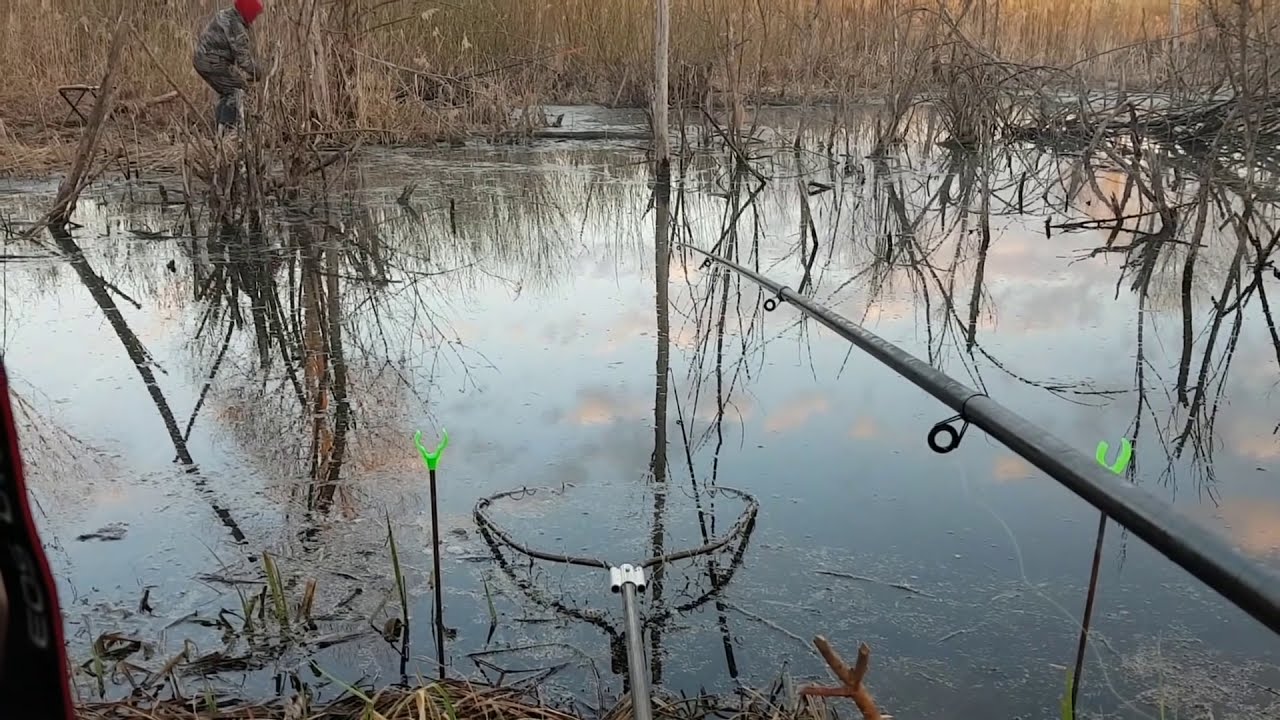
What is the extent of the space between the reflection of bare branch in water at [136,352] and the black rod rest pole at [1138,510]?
1.48 meters

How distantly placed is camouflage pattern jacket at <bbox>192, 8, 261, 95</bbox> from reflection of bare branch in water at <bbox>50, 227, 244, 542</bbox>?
2053 millimetres

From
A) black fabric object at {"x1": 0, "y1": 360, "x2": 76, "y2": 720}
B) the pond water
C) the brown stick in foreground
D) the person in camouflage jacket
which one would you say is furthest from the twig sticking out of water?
the person in camouflage jacket

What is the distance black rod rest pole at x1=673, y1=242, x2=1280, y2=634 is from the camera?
979mm

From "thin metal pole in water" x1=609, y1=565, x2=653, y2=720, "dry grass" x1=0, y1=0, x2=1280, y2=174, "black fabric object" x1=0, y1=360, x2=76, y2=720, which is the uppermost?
"dry grass" x1=0, y1=0, x2=1280, y2=174

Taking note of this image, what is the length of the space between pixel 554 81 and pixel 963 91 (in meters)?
4.40

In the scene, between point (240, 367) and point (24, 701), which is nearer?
point (24, 701)

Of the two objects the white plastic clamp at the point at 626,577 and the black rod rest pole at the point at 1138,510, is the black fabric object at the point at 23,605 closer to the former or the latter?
the black rod rest pole at the point at 1138,510

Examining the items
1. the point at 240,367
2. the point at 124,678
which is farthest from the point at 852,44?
the point at 124,678

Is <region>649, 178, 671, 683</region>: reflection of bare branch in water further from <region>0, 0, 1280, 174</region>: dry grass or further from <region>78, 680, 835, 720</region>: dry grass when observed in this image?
<region>0, 0, 1280, 174</region>: dry grass

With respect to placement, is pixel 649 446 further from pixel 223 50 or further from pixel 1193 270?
pixel 223 50

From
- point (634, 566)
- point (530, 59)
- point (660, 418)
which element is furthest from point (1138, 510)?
point (530, 59)

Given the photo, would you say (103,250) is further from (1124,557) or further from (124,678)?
(1124,557)

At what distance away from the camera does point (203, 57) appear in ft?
23.3

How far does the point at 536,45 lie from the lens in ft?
31.6
